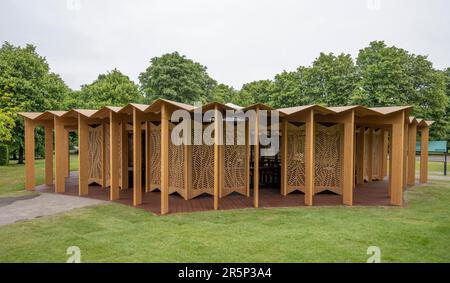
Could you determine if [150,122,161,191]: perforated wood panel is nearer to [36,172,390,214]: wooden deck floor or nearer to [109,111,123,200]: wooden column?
[36,172,390,214]: wooden deck floor

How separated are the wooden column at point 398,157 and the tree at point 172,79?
22.8 meters

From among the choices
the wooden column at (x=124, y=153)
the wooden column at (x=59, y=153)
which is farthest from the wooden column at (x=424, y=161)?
the wooden column at (x=59, y=153)

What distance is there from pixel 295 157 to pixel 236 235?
A: 5148 mm

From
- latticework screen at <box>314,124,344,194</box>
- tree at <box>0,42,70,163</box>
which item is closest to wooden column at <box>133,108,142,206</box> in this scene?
latticework screen at <box>314,124,344,194</box>

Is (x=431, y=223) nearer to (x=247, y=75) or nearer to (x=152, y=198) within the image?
(x=152, y=198)

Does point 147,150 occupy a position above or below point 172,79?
below

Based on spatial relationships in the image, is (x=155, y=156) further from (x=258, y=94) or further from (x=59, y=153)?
(x=258, y=94)

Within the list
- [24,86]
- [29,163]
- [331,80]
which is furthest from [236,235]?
[331,80]

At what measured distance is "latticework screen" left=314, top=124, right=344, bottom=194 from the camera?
10227 millimetres

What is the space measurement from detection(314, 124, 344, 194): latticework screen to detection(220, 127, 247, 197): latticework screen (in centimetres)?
250

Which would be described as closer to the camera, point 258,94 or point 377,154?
point 377,154

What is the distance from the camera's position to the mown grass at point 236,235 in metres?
4.64

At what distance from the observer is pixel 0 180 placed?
13500mm

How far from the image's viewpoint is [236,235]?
5656 millimetres
